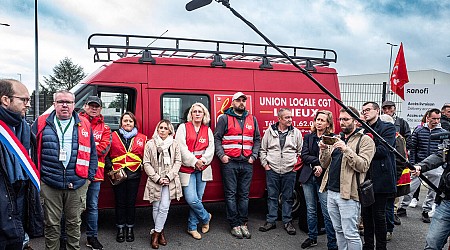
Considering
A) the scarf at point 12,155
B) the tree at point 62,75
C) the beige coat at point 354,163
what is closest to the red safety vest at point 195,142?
the beige coat at point 354,163

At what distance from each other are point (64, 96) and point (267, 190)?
327 cm

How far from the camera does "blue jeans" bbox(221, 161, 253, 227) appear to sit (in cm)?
542

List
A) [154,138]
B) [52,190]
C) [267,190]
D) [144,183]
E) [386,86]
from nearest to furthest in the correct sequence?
1. [52,190]
2. [154,138]
3. [144,183]
4. [267,190]
5. [386,86]

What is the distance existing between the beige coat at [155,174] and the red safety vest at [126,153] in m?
0.11

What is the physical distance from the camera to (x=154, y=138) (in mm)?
5043

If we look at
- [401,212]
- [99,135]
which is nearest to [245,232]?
[99,135]

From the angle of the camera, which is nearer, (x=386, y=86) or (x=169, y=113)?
(x=169, y=113)

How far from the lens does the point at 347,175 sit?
390 centimetres

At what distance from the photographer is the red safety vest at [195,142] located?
5266mm

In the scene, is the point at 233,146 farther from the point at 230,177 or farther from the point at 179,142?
the point at 179,142

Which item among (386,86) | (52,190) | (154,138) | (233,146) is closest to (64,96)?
(52,190)

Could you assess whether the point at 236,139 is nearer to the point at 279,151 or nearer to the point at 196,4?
the point at 279,151

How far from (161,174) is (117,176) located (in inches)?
22.3

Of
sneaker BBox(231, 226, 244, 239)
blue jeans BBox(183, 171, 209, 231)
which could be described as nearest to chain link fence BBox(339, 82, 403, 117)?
sneaker BBox(231, 226, 244, 239)
